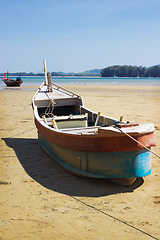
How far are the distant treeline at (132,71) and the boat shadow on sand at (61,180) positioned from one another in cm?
17669

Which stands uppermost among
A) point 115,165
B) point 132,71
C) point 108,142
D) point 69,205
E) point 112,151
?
point 132,71

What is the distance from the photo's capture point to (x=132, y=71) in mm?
179500

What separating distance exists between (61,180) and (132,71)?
18309 centimetres

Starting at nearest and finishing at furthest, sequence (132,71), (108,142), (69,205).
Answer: (69,205), (108,142), (132,71)

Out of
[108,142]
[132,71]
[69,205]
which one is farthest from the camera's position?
[132,71]

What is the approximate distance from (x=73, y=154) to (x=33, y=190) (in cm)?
109

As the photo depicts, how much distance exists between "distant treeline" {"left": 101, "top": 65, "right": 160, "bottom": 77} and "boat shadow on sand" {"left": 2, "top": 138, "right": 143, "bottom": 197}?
177 metres

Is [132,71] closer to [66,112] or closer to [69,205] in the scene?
[66,112]

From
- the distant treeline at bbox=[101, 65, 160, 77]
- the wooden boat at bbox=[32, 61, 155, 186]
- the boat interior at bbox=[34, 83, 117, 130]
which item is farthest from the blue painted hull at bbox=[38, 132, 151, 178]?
the distant treeline at bbox=[101, 65, 160, 77]

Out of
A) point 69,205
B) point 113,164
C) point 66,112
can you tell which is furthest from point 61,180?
point 66,112

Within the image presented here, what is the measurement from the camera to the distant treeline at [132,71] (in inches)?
6796

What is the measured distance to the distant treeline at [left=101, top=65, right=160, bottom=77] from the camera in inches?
6796

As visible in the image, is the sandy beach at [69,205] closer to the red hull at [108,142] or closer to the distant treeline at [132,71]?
the red hull at [108,142]

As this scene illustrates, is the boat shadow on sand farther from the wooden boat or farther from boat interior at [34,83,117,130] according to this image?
boat interior at [34,83,117,130]
